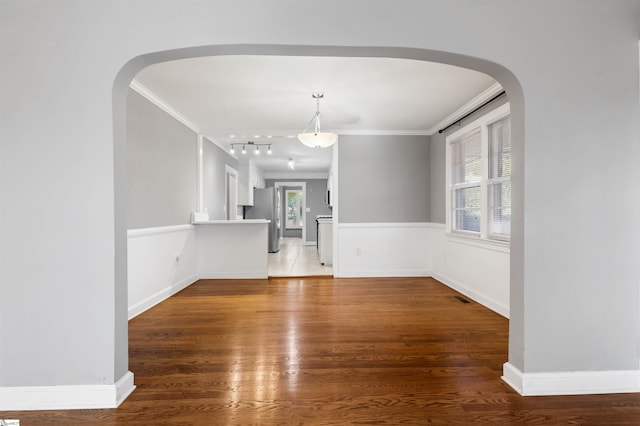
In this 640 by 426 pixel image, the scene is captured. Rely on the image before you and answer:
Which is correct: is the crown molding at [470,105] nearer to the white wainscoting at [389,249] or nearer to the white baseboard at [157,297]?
the white wainscoting at [389,249]

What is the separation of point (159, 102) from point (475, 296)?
4.48 m

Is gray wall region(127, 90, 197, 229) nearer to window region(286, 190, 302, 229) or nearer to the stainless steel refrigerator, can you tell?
the stainless steel refrigerator

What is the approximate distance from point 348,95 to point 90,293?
9.80 feet

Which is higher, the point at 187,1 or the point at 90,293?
the point at 187,1

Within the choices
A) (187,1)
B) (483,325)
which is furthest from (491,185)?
(187,1)

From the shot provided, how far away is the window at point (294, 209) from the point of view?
13.2m

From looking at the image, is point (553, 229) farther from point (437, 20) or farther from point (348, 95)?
point (348, 95)

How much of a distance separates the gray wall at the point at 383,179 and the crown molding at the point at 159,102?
2.35 metres

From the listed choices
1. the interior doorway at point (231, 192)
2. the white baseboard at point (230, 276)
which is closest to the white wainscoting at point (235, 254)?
the white baseboard at point (230, 276)

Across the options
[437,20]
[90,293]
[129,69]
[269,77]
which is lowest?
[90,293]

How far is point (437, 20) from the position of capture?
1826 millimetres

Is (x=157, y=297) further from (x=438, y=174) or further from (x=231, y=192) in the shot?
(x=438, y=174)

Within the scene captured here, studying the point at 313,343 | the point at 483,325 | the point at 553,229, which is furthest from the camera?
the point at 483,325

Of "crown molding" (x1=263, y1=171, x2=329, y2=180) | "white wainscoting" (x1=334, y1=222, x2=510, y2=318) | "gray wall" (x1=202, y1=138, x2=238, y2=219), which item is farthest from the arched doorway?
"crown molding" (x1=263, y1=171, x2=329, y2=180)
